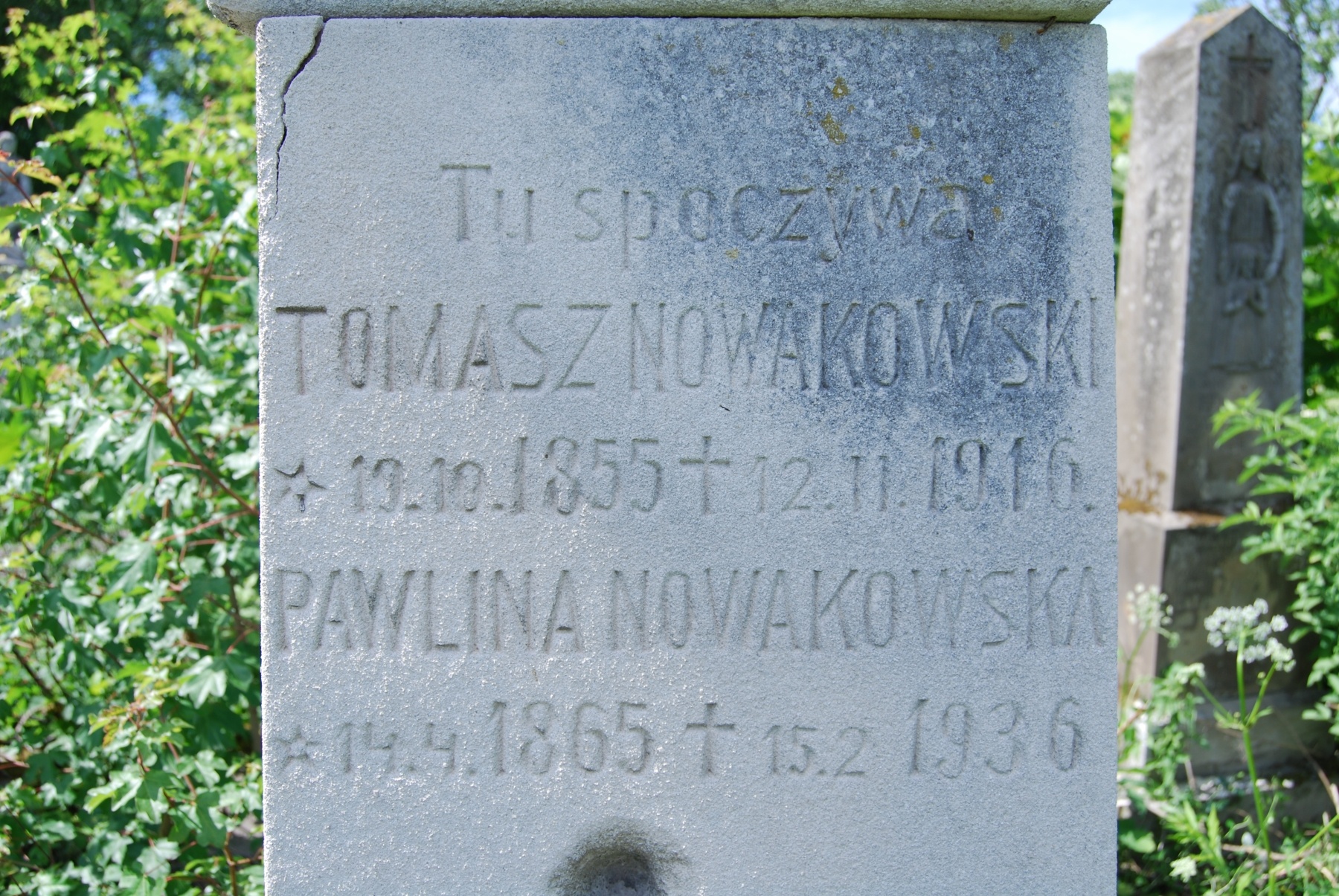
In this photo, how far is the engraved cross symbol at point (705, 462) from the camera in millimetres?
1509

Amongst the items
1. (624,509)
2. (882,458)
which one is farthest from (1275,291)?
(624,509)

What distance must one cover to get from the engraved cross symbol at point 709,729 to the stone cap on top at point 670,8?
42.2 inches

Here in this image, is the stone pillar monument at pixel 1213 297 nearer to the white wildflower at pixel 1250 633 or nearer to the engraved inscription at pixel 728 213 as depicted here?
the white wildflower at pixel 1250 633

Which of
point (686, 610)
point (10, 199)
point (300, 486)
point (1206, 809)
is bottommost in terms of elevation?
point (1206, 809)

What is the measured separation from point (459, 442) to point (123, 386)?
1.49 m

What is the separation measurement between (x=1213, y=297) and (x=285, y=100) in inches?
134

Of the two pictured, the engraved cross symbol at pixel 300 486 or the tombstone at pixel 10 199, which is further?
the tombstone at pixel 10 199

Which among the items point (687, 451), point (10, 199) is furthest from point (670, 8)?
point (10, 199)

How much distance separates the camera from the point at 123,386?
2.50 meters

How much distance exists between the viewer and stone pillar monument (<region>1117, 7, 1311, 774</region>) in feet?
11.7

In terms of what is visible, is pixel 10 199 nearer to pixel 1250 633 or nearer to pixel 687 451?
pixel 687 451

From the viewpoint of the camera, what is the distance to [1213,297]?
365 cm

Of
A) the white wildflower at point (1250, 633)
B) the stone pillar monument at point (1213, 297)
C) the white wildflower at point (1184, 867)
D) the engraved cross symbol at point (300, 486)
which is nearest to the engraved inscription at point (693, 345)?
the engraved cross symbol at point (300, 486)

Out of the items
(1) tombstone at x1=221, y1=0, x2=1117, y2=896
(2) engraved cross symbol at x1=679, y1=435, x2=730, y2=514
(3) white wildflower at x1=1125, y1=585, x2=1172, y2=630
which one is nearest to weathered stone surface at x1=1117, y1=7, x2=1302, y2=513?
(3) white wildflower at x1=1125, y1=585, x2=1172, y2=630
